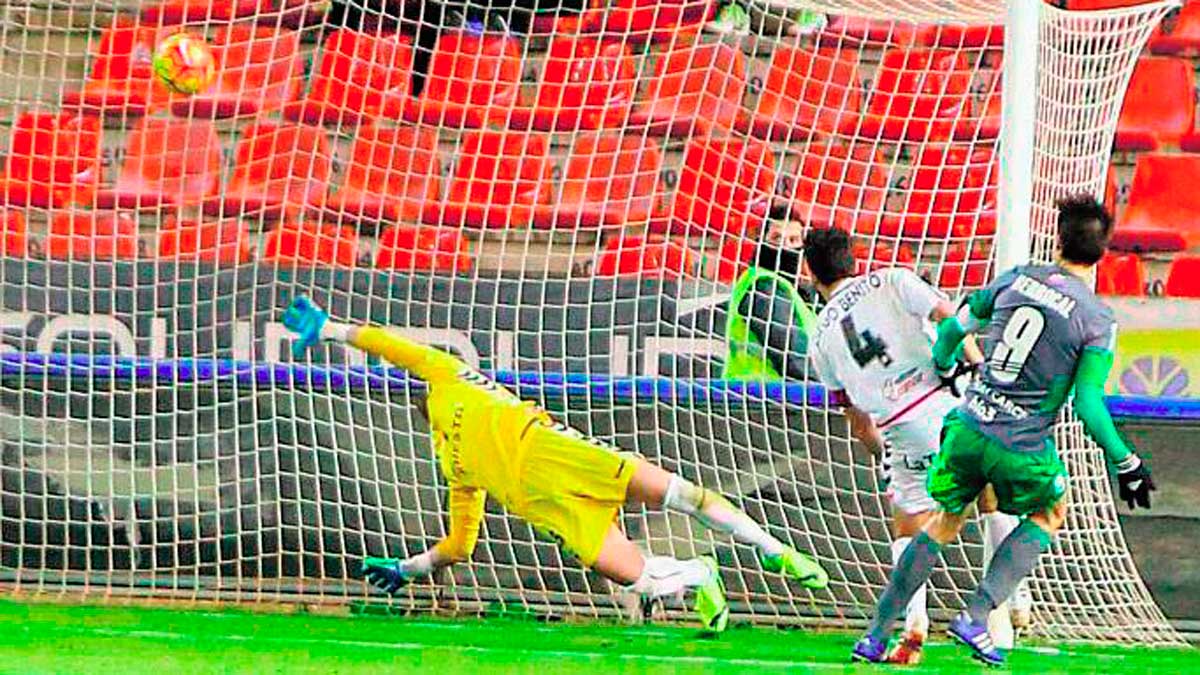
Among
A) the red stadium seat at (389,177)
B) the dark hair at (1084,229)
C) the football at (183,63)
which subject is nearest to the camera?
the dark hair at (1084,229)

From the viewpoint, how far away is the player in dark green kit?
656cm

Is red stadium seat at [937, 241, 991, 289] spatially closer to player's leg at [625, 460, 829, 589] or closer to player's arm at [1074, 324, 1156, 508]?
player's leg at [625, 460, 829, 589]

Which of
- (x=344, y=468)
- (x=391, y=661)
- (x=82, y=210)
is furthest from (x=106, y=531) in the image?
(x=391, y=661)

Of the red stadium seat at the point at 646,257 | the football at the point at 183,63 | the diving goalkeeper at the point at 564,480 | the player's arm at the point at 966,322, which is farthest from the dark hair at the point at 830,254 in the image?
the football at the point at 183,63

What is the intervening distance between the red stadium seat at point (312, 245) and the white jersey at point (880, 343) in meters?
2.98

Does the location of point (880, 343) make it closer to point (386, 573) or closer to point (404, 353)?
point (404, 353)

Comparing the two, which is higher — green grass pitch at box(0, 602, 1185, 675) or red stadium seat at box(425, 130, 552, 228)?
red stadium seat at box(425, 130, 552, 228)

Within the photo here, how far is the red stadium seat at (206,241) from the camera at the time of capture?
968 centimetres

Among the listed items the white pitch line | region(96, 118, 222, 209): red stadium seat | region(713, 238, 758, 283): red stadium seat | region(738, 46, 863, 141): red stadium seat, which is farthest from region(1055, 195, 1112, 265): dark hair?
region(96, 118, 222, 209): red stadium seat

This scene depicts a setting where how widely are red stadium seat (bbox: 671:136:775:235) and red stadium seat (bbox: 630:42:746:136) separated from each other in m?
0.12

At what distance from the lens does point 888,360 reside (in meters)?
7.39

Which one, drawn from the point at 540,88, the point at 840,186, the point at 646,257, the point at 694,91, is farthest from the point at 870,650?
the point at 694,91

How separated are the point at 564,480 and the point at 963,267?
2418 mm

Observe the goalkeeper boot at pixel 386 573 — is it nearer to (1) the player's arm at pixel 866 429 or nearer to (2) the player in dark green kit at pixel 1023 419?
(1) the player's arm at pixel 866 429
